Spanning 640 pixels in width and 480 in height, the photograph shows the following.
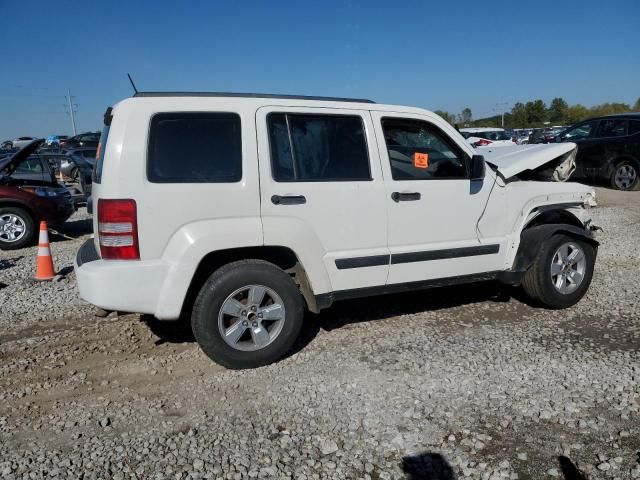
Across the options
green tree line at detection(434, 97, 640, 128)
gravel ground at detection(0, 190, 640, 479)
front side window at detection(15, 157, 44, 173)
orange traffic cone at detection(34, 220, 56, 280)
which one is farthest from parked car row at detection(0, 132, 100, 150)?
green tree line at detection(434, 97, 640, 128)

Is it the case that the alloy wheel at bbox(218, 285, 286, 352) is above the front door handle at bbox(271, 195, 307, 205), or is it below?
below

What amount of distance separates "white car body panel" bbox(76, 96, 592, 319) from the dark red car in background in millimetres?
5643

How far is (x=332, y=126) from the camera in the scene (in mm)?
3947

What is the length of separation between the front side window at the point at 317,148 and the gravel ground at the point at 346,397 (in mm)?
1426

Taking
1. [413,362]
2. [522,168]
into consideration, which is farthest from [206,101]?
[522,168]

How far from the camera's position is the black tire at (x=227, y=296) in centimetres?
356

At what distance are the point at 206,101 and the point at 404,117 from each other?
1.62 metres

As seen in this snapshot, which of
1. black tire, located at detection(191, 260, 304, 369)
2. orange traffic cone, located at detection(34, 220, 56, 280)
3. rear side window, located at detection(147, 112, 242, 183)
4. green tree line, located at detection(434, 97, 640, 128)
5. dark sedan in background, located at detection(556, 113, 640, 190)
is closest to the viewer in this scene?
rear side window, located at detection(147, 112, 242, 183)

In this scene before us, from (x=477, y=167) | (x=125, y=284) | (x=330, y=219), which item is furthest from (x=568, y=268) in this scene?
(x=125, y=284)

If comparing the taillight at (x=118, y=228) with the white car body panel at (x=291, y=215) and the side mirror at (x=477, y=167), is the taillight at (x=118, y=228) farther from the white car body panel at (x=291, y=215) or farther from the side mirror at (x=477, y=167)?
the side mirror at (x=477, y=167)

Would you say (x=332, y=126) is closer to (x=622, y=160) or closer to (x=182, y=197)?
(x=182, y=197)

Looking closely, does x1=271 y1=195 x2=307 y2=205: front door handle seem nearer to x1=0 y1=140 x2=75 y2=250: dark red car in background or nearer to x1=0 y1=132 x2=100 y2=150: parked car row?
x1=0 y1=140 x2=75 y2=250: dark red car in background

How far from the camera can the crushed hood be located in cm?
461

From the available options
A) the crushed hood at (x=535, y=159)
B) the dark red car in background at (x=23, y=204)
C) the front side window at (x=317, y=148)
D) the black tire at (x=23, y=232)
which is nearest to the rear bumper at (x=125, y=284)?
the front side window at (x=317, y=148)
